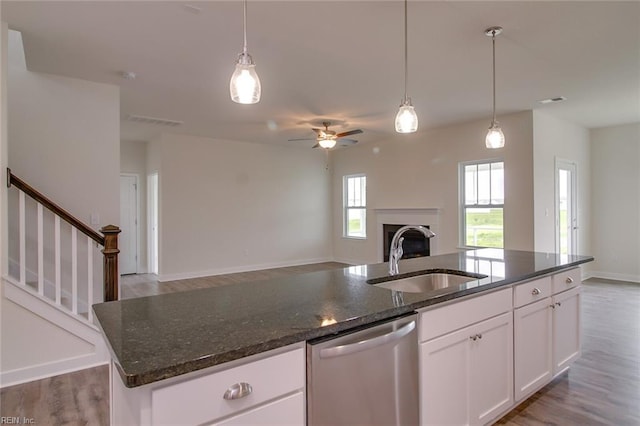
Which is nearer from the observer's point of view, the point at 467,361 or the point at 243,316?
the point at 243,316

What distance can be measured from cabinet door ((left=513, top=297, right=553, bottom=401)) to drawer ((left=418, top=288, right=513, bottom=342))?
20 cm

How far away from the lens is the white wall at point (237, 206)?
21.4 feet

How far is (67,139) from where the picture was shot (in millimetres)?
3688

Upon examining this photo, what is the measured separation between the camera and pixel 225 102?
183 inches

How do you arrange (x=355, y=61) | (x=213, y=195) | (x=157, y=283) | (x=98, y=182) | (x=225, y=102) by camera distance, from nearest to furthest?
(x=355, y=61), (x=98, y=182), (x=225, y=102), (x=157, y=283), (x=213, y=195)

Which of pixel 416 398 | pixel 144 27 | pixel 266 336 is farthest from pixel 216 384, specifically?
pixel 144 27

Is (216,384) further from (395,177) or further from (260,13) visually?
(395,177)

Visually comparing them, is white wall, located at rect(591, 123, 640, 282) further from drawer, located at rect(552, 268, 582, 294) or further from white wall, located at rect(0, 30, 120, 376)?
white wall, located at rect(0, 30, 120, 376)

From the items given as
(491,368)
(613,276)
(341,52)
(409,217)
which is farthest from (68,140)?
(613,276)

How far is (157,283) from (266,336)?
5780 millimetres

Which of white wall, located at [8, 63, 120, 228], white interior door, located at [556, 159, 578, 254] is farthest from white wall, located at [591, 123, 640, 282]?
white wall, located at [8, 63, 120, 228]

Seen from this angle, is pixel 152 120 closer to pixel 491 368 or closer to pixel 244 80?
pixel 244 80

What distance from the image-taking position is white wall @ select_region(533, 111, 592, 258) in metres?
5.25

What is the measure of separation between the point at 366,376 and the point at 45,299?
2.74 meters
